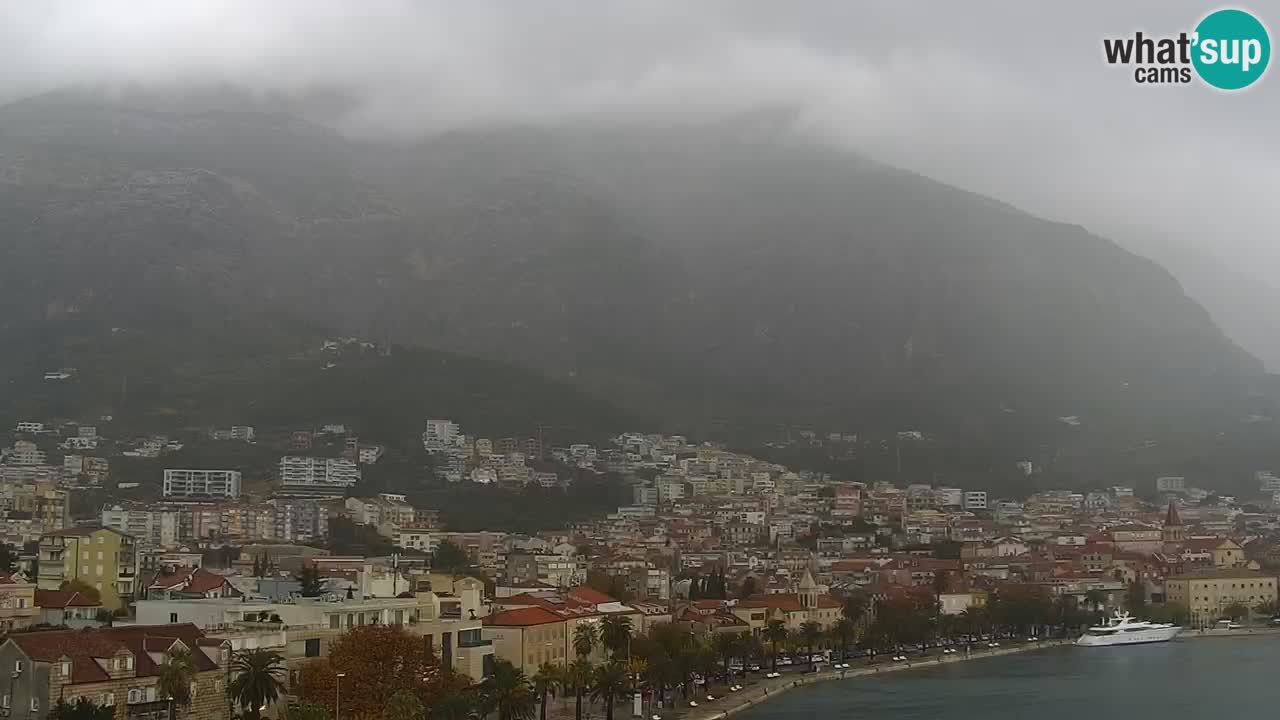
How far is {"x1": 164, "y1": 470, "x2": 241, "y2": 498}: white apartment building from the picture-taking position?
392 feet

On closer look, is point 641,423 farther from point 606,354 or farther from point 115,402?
point 115,402

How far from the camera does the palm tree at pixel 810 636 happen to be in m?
80.4

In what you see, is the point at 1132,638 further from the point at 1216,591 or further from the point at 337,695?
the point at 337,695

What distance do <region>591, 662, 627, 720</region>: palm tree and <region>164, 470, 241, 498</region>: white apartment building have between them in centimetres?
7127

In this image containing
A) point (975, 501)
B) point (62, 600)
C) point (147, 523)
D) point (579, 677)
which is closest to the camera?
point (62, 600)

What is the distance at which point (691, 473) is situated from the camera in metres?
153

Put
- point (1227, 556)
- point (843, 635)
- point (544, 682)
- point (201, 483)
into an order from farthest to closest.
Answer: point (1227, 556) → point (201, 483) → point (843, 635) → point (544, 682)

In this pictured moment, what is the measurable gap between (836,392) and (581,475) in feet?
176

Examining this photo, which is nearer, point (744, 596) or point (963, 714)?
point (963, 714)

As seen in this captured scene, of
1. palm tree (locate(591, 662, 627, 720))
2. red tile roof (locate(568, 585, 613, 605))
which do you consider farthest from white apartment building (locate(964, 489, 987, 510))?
palm tree (locate(591, 662, 627, 720))

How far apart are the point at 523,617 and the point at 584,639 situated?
3.16m

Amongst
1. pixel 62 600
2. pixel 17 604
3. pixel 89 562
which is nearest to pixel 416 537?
pixel 89 562

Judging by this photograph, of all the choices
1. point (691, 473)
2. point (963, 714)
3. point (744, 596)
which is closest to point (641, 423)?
point (691, 473)

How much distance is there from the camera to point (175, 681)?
116 feet
